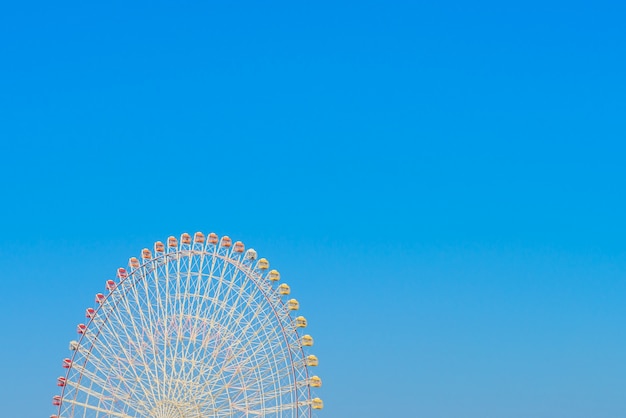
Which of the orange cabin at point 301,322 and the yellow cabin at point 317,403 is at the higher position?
the orange cabin at point 301,322

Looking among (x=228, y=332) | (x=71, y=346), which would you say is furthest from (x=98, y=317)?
(x=228, y=332)

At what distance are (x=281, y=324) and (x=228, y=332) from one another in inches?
169

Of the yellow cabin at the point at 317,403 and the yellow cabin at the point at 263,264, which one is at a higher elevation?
the yellow cabin at the point at 263,264

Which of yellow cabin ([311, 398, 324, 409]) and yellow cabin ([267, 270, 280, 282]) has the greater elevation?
yellow cabin ([267, 270, 280, 282])

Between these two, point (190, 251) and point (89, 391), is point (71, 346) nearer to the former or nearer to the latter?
point (89, 391)

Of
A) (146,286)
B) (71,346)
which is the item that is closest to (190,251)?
(146,286)

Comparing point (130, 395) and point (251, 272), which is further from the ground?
point (251, 272)

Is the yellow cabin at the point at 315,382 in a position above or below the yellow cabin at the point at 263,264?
below

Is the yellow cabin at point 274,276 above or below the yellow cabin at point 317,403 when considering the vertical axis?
above

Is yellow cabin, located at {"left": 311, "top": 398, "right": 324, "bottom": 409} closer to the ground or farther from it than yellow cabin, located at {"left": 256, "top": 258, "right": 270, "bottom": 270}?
closer to the ground

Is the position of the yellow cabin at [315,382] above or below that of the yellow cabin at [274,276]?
below

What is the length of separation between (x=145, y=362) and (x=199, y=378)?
15.6 ft

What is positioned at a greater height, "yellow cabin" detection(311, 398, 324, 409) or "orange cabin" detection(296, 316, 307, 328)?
"orange cabin" detection(296, 316, 307, 328)

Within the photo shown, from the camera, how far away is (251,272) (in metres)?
Answer: 128
